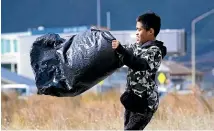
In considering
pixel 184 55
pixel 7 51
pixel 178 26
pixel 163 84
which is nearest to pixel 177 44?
pixel 163 84

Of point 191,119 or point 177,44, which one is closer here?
point 191,119

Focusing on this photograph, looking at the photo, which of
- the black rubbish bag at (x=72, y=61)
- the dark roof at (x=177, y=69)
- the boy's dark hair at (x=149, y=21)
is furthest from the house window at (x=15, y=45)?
the boy's dark hair at (x=149, y=21)

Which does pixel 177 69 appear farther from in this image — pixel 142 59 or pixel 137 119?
pixel 142 59

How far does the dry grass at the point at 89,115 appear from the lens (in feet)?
25.5

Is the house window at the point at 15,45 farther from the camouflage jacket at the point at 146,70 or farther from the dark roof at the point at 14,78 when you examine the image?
the camouflage jacket at the point at 146,70

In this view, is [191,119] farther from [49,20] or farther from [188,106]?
[49,20]

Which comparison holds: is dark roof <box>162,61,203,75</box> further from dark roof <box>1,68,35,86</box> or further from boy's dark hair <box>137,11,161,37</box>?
boy's dark hair <box>137,11,161,37</box>

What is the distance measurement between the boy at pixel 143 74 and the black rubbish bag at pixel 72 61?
139 millimetres

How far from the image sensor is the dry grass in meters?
7.78

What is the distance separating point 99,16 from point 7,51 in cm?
454

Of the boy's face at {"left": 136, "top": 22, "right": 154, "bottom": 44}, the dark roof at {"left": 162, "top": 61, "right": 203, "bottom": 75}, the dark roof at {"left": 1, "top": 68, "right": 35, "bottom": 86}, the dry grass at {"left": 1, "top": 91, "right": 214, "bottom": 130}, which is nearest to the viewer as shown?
the boy's face at {"left": 136, "top": 22, "right": 154, "bottom": 44}

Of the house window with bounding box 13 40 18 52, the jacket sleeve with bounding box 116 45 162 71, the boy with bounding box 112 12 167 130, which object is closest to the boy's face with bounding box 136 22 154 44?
the boy with bounding box 112 12 167 130

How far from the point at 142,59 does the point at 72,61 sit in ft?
1.48

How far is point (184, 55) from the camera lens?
19062 mm
